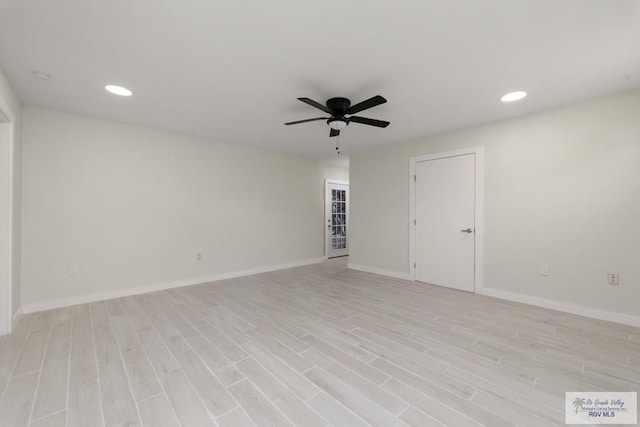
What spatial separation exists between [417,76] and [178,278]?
13.8 feet

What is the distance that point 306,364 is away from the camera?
193 cm

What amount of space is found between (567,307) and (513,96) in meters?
2.46

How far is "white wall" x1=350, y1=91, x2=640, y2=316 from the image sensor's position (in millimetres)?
2652

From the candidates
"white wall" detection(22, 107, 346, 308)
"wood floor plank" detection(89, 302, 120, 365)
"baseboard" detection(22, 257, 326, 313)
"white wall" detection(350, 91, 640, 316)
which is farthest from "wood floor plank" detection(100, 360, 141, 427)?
"white wall" detection(350, 91, 640, 316)

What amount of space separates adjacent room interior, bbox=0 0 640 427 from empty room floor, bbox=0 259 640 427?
0.07 feet

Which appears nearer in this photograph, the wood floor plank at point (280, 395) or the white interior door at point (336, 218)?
the wood floor plank at point (280, 395)

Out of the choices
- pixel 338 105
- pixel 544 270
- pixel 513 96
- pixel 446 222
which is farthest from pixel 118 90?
pixel 544 270

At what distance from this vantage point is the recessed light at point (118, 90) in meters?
2.54

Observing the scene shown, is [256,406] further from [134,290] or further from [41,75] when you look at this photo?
[41,75]

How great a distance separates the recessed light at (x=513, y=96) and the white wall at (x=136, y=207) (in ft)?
12.5

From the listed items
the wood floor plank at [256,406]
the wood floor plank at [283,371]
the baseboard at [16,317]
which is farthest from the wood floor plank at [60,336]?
the wood floor plank at [256,406]

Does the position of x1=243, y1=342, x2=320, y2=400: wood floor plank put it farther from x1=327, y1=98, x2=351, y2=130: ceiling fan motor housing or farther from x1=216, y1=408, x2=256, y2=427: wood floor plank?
x1=327, y1=98, x2=351, y2=130: ceiling fan motor housing

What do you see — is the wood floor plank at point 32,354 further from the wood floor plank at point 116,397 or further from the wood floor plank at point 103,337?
the wood floor plank at point 116,397

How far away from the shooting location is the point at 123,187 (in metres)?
3.56
